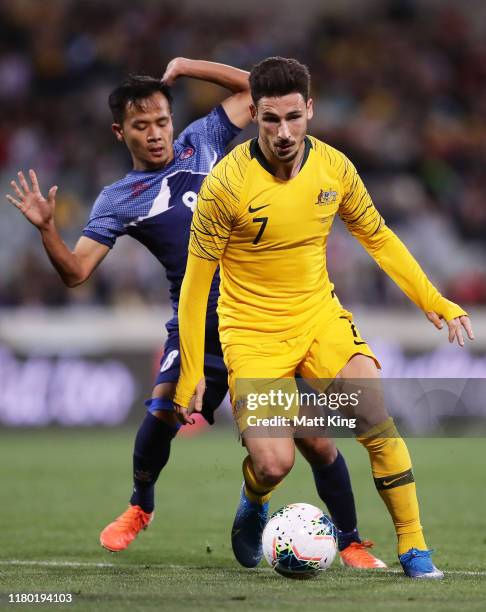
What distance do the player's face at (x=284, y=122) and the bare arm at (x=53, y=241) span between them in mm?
1077

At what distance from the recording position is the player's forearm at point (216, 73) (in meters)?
6.47

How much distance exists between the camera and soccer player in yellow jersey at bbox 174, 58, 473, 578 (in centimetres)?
528

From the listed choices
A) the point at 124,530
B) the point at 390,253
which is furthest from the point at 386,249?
the point at 124,530

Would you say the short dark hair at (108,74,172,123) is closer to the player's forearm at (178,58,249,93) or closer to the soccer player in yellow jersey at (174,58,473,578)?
the player's forearm at (178,58,249,93)

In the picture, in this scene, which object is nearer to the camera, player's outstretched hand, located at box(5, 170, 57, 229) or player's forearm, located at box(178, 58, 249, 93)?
player's outstretched hand, located at box(5, 170, 57, 229)

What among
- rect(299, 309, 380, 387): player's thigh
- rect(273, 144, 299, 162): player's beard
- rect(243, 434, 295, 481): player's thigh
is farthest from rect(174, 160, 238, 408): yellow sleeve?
rect(299, 309, 380, 387): player's thigh

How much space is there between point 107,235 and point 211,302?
2.18 feet

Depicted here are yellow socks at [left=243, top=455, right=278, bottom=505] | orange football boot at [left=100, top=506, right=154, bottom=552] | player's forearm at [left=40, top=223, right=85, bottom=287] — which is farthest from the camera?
orange football boot at [left=100, top=506, right=154, bottom=552]

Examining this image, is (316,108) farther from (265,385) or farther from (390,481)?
(390,481)

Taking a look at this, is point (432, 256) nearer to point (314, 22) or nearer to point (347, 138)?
point (347, 138)

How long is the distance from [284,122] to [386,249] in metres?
0.85

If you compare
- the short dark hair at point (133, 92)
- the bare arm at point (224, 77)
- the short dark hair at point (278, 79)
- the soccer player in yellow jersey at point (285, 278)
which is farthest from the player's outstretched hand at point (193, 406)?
the bare arm at point (224, 77)

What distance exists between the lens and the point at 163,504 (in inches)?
345

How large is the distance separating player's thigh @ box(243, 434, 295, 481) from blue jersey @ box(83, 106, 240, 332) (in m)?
1.07
